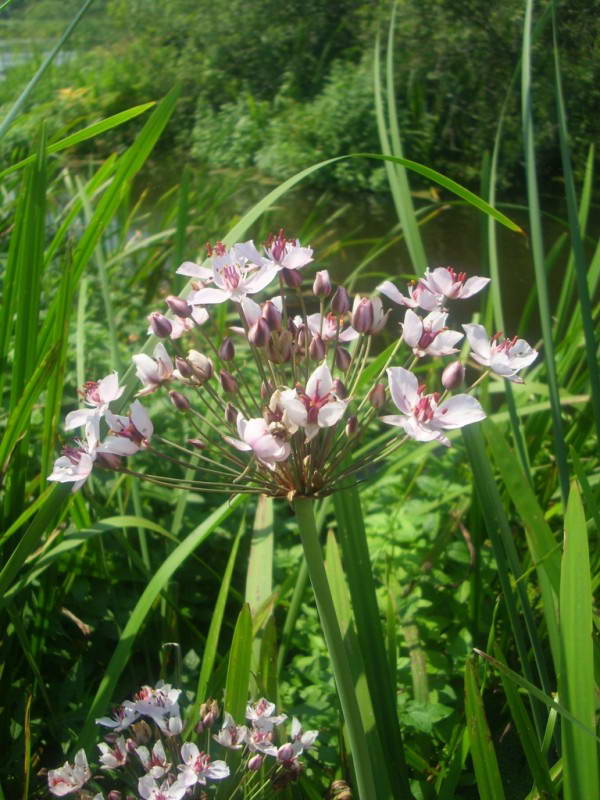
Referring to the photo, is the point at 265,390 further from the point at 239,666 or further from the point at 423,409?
the point at 239,666

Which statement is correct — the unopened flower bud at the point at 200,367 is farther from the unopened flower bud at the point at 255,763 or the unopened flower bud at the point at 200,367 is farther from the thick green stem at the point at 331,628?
the unopened flower bud at the point at 255,763

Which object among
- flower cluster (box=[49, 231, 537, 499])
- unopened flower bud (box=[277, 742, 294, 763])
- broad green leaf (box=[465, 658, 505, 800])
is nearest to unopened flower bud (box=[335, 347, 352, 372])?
flower cluster (box=[49, 231, 537, 499])

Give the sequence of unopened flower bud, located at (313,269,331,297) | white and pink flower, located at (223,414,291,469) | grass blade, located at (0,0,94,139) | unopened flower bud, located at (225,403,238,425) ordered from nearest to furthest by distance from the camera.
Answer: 1. white and pink flower, located at (223,414,291,469)
2. unopened flower bud, located at (225,403,238,425)
3. unopened flower bud, located at (313,269,331,297)
4. grass blade, located at (0,0,94,139)

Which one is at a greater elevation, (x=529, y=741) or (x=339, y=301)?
(x=339, y=301)

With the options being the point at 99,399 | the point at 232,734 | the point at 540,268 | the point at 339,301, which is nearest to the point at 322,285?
the point at 339,301

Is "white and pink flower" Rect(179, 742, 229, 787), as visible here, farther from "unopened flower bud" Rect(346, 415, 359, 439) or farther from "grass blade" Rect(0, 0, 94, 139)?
"grass blade" Rect(0, 0, 94, 139)

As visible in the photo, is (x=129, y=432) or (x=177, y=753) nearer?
(x=129, y=432)

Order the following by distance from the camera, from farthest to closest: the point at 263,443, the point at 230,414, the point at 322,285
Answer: the point at 322,285
the point at 230,414
the point at 263,443
